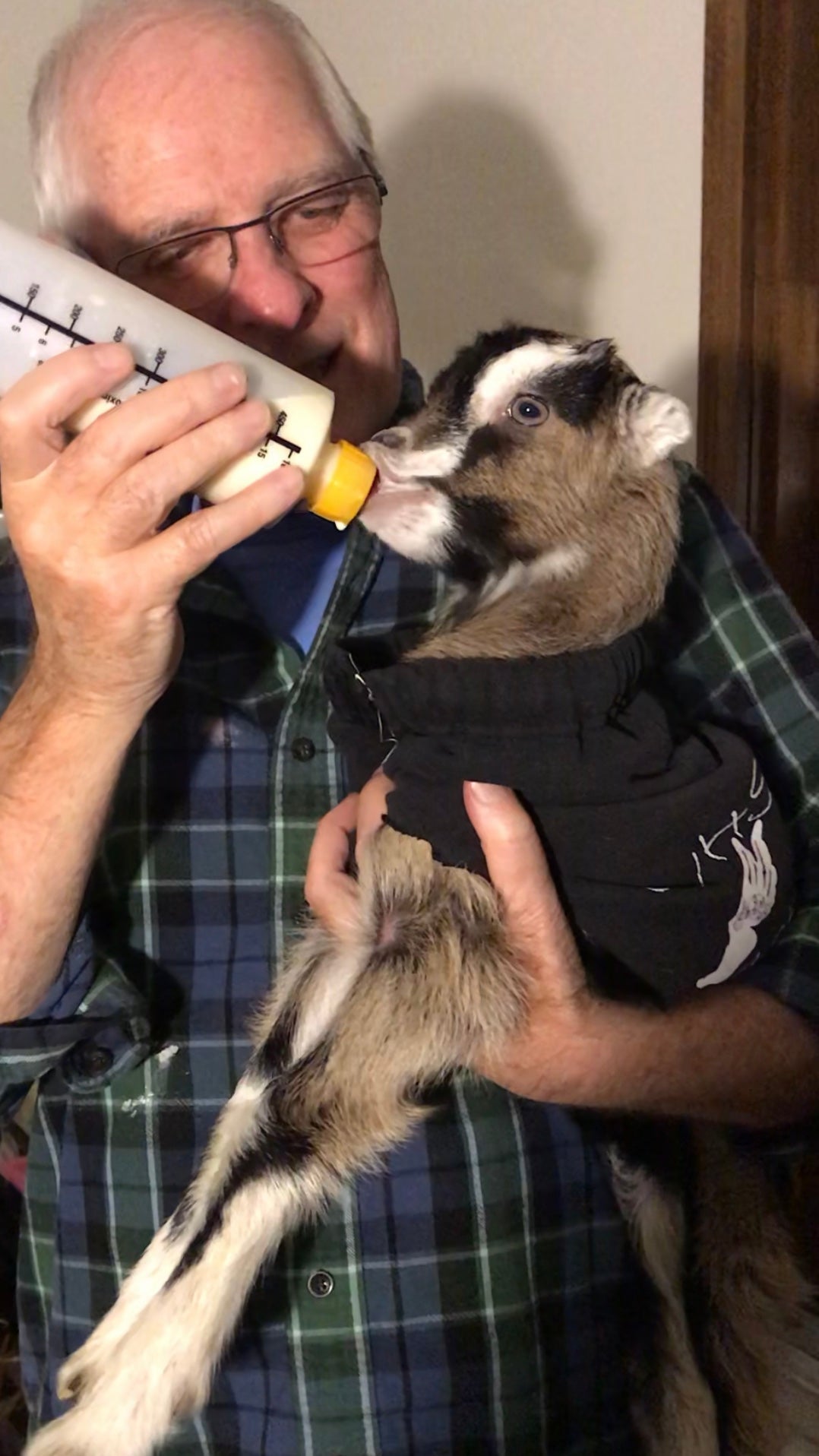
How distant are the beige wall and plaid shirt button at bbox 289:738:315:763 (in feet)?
2.90

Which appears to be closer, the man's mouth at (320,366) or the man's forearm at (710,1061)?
the man's forearm at (710,1061)

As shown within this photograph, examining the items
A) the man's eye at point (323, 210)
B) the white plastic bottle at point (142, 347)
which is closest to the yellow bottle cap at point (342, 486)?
the white plastic bottle at point (142, 347)

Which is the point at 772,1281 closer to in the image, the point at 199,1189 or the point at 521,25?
the point at 199,1189

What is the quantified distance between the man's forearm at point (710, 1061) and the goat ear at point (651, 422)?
1.57 feet

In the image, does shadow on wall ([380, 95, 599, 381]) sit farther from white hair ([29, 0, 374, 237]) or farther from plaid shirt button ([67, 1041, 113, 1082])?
plaid shirt button ([67, 1041, 113, 1082])

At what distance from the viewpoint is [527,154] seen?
63.3 inches

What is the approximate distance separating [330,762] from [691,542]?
43cm

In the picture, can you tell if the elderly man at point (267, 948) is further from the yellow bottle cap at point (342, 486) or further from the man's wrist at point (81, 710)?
the yellow bottle cap at point (342, 486)

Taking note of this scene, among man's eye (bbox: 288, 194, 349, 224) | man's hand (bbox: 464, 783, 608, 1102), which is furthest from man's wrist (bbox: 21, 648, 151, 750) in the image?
man's eye (bbox: 288, 194, 349, 224)

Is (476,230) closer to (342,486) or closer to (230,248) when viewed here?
(230,248)

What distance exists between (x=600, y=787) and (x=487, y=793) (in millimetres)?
84

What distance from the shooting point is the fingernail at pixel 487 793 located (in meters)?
0.84

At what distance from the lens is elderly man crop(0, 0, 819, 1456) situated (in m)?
0.92

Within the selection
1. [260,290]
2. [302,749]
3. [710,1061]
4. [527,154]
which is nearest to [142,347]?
[260,290]
